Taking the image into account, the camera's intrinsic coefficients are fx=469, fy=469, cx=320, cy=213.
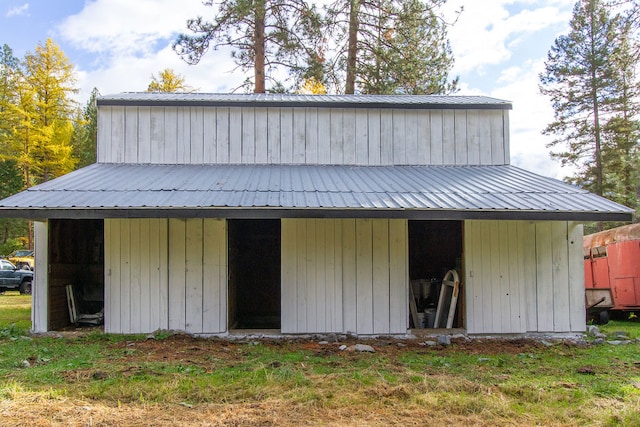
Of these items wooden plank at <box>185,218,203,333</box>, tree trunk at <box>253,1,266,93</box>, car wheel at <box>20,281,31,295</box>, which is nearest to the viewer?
wooden plank at <box>185,218,203,333</box>

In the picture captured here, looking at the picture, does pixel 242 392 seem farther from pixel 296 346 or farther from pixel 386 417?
pixel 296 346

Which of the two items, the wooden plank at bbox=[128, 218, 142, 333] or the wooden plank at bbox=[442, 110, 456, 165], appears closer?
the wooden plank at bbox=[128, 218, 142, 333]

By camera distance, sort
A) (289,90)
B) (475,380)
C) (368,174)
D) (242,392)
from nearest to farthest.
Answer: (242,392)
(475,380)
(368,174)
(289,90)

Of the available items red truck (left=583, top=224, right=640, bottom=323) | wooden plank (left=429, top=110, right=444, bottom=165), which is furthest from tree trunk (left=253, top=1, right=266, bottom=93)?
red truck (left=583, top=224, right=640, bottom=323)

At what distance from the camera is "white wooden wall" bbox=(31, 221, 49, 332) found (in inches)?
310

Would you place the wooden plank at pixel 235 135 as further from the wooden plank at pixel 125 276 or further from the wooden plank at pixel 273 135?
the wooden plank at pixel 125 276

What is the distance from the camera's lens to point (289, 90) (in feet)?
62.8

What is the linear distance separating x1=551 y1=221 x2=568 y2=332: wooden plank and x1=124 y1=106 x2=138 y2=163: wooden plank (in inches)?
312

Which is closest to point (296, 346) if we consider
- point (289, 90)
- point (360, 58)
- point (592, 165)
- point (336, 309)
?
point (336, 309)

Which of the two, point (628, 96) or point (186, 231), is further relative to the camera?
point (628, 96)

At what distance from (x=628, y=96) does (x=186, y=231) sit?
26.6 metres

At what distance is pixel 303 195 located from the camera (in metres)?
7.31

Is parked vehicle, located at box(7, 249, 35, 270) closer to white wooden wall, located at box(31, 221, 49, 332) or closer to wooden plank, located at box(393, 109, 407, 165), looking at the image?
white wooden wall, located at box(31, 221, 49, 332)

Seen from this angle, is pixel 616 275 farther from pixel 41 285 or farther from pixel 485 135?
pixel 41 285
